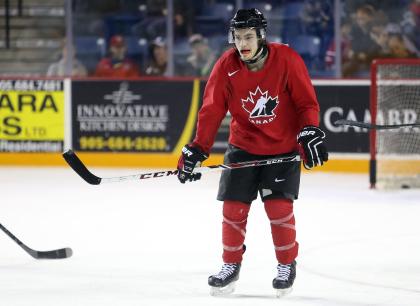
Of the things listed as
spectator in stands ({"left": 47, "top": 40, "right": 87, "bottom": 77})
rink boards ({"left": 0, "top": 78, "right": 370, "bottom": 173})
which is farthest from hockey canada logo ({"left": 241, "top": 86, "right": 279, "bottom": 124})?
spectator in stands ({"left": 47, "top": 40, "right": 87, "bottom": 77})

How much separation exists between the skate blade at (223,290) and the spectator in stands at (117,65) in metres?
5.59

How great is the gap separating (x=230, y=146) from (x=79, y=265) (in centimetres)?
99

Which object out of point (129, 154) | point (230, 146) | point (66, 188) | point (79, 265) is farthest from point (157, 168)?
point (230, 146)

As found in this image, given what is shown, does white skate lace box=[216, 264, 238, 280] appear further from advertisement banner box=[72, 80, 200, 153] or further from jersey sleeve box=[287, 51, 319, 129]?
advertisement banner box=[72, 80, 200, 153]

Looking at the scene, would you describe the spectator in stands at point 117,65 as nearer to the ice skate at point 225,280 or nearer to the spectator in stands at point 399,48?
the spectator in stands at point 399,48

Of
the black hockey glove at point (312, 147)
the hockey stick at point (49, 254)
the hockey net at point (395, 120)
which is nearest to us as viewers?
the black hockey glove at point (312, 147)

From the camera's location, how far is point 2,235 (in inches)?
212

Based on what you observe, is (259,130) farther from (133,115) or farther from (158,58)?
(158,58)

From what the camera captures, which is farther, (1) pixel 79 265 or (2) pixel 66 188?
(2) pixel 66 188

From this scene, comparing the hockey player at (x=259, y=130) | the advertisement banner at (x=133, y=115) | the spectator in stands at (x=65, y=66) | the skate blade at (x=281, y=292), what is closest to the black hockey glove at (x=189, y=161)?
the hockey player at (x=259, y=130)

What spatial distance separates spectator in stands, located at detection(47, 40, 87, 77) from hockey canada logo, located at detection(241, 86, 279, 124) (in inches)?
227

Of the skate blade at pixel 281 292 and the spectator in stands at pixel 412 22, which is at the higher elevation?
the spectator in stands at pixel 412 22

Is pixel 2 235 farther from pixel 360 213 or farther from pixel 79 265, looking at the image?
pixel 360 213

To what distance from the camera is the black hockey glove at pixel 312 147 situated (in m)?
3.69
